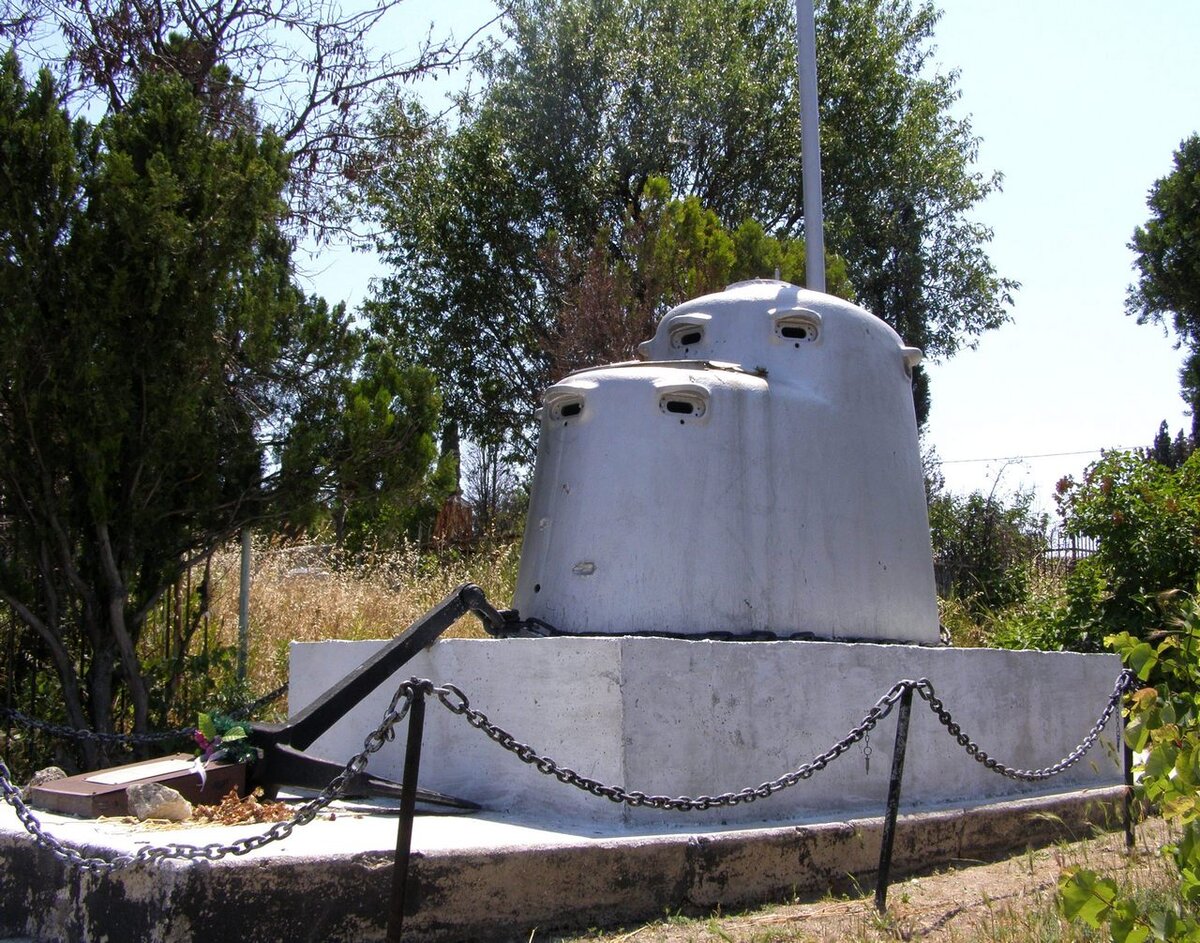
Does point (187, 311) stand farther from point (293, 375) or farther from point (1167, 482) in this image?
point (1167, 482)

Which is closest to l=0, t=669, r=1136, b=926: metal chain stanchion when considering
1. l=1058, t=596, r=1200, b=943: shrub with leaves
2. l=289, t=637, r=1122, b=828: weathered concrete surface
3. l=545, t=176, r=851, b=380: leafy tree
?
l=289, t=637, r=1122, b=828: weathered concrete surface

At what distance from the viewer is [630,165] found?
58.5 ft

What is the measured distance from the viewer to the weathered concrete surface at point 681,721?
4.58 metres

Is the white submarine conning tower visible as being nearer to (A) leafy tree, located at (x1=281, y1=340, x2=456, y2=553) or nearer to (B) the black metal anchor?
(B) the black metal anchor

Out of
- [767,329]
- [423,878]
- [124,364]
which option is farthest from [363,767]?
[124,364]

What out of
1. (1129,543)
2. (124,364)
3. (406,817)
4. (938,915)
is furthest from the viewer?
(1129,543)

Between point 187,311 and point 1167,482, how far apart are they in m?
8.69

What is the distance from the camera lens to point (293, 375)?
789 cm

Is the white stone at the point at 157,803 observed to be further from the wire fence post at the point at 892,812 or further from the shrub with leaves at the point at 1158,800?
the shrub with leaves at the point at 1158,800

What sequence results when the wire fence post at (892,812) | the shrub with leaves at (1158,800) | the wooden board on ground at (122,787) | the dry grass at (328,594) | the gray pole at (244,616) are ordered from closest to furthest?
the shrub with leaves at (1158,800), the wooden board on ground at (122,787), the wire fence post at (892,812), the gray pole at (244,616), the dry grass at (328,594)

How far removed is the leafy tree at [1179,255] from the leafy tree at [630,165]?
6.05 m

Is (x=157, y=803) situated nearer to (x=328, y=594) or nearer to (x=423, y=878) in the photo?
(x=423, y=878)

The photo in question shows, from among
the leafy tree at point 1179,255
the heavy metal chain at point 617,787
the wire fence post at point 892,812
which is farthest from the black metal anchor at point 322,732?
the leafy tree at point 1179,255

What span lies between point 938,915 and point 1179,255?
21980 mm
